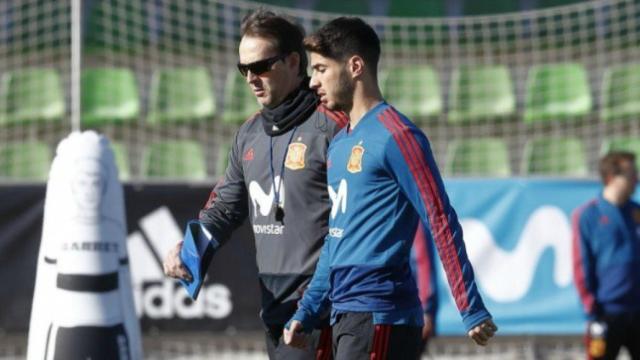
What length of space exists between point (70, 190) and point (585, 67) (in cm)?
1107

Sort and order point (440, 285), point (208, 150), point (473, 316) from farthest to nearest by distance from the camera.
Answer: point (208, 150)
point (440, 285)
point (473, 316)

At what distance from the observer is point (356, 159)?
4.34 metres

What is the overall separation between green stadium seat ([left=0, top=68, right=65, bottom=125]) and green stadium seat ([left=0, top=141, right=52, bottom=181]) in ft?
3.42

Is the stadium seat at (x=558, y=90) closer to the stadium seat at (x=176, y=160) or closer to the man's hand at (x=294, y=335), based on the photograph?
the stadium seat at (x=176, y=160)

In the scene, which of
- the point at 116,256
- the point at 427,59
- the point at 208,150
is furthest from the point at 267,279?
the point at 427,59

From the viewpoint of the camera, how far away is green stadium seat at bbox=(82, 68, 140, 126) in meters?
13.8

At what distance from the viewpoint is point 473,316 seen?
4074 millimetres

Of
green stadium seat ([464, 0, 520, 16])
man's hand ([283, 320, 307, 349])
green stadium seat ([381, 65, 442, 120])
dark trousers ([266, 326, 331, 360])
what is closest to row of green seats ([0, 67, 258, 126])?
green stadium seat ([381, 65, 442, 120])

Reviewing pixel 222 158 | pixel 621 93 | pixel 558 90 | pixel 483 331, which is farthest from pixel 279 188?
pixel 558 90

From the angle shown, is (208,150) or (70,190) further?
(208,150)

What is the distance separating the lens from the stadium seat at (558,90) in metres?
14.3

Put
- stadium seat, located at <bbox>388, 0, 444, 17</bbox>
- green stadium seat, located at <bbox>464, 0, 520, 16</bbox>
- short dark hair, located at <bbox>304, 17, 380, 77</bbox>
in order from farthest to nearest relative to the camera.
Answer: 1. green stadium seat, located at <bbox>464, 0, 520, 16</bbox>
2. stadium seat, located at <bbox>388, 0, 444, 17</bbox>
3. short dark hair, located at <bbox>304, 17, 380, 77</bbox>

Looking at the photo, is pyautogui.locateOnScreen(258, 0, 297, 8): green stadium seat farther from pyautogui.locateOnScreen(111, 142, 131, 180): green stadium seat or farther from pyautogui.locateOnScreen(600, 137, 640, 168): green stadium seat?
pyautogui.locateOnScreen(600, 137, 640, 168): green stadium seat

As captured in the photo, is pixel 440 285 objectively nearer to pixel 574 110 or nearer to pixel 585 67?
pixel 574 110
